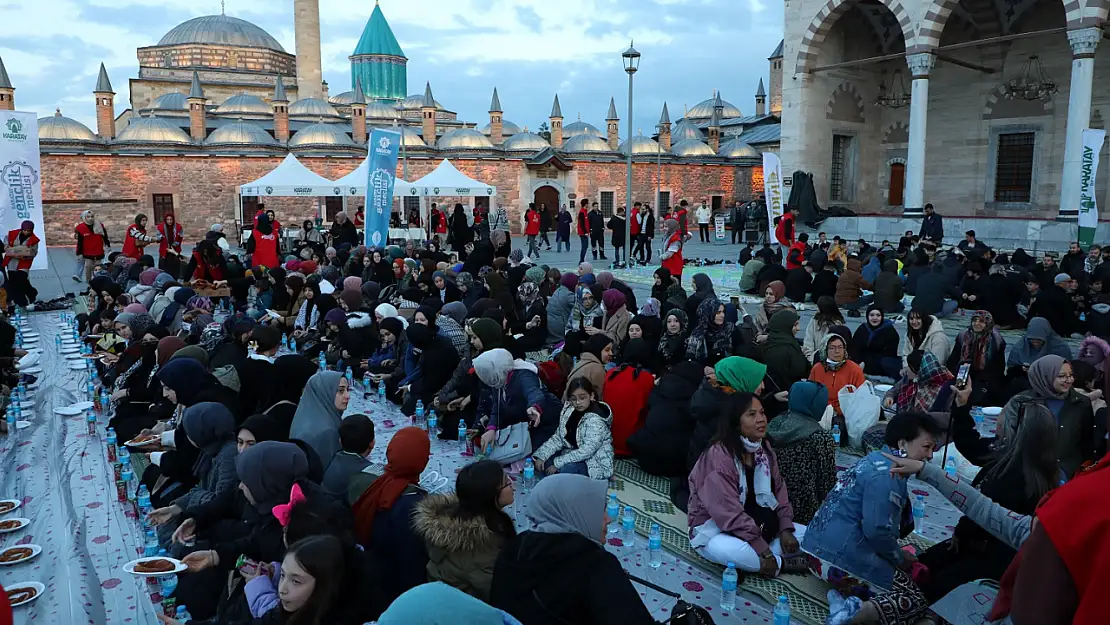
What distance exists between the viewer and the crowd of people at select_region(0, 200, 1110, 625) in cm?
231

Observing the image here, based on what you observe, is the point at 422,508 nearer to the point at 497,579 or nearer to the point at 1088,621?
the point at 497,579

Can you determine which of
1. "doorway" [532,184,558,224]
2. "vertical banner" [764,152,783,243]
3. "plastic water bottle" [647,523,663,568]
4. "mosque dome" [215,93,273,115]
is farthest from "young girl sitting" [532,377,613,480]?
"mosque dome" [215,93,273,115]

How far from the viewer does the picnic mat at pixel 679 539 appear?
348cm

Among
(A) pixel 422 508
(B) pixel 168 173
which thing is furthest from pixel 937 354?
(B) pixel 168 173

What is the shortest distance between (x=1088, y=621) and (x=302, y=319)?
8.25 m

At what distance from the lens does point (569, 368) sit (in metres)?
6.18

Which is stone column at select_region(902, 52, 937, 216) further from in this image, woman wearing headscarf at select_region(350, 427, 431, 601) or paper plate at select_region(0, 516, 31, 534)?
paper plate at select_region(0, 516, 31, 534)

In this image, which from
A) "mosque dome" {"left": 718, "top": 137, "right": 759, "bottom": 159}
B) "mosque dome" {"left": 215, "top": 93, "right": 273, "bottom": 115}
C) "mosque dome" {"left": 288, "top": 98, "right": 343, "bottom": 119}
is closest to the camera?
"mosque dome" {"left": 215, "top": 93, "right": 273, "bottom": 115}

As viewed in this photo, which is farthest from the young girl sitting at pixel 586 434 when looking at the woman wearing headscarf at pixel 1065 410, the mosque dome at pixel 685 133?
the mosque dome at pixel 685 133

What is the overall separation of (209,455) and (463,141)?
26.7m

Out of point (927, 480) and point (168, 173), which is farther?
point (168, 173)

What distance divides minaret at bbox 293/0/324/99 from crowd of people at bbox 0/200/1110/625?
28.4 meters

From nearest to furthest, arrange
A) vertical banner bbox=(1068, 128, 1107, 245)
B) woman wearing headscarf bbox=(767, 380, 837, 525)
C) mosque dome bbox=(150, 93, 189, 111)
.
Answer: woman wearing headscarf bbox=(767, 380, 837, 525), vertical banner bbox=(1068, 128, 1107, 245), mosque dome bbox=(150, 93, 189, 111)

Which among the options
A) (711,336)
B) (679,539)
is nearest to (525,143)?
(711,336)
